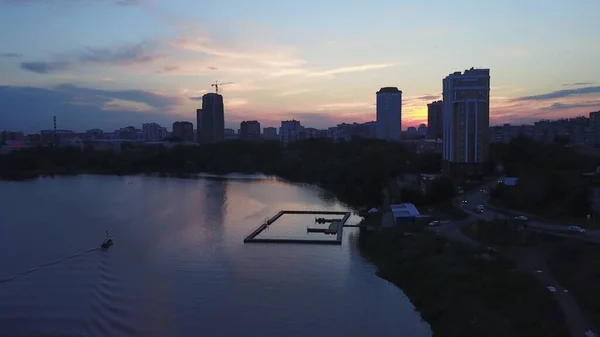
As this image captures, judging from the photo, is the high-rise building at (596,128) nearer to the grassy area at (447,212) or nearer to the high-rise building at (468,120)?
the high-rise building at (468,120)

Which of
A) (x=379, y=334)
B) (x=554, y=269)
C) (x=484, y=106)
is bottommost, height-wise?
(x=379, y=334)

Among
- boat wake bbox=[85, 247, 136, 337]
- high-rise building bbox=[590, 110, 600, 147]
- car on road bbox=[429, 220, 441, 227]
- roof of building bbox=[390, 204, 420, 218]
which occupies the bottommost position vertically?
boat wake bbox=[85, 247, 136, 337]

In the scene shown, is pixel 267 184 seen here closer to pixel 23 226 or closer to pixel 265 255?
pixel 23 226

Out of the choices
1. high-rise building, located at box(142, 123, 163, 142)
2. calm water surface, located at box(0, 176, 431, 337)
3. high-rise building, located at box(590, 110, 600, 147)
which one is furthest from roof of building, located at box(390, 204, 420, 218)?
high-rise building, located at box(142, 123, 163, 142)

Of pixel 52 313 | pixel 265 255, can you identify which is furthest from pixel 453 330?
pixel 52 313

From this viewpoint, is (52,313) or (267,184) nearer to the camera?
(52,313)

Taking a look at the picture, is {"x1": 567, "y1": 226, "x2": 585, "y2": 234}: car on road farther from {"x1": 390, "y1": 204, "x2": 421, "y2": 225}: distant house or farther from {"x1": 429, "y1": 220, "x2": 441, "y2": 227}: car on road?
{"x1": 390, "y1": 204, "x2": 421, "y2": 225}: distant house
